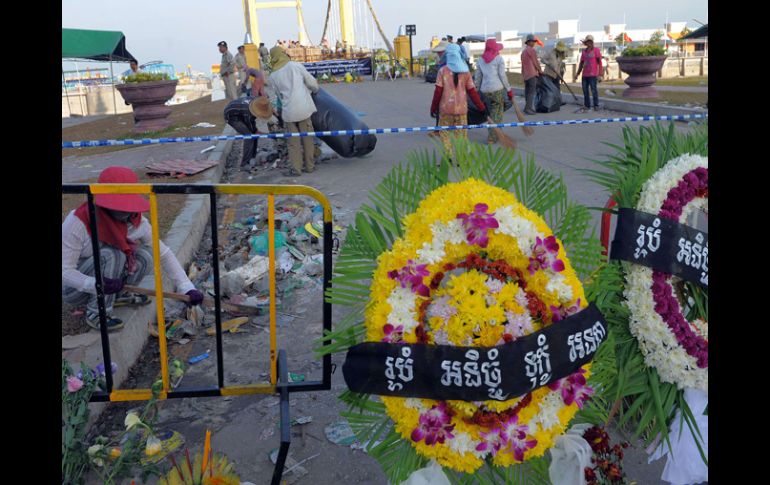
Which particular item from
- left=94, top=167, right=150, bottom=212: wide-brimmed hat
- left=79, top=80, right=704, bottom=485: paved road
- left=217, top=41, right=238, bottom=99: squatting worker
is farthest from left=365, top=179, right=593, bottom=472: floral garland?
left=217, top=41, right=238, bottom=99: squatting worker

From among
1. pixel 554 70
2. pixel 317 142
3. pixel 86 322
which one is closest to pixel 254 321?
pixel 86 322

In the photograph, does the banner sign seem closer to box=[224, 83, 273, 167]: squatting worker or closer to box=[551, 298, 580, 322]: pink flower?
Answer: box=[224, 83, 273, 167]: squatting worker

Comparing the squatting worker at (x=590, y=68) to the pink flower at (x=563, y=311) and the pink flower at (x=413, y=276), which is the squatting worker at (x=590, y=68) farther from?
the pink flower at (x=413, y=276)

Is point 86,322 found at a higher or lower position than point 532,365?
lower

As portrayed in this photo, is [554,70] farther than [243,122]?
Yes

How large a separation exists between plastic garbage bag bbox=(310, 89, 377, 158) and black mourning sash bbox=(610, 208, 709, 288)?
273 inches

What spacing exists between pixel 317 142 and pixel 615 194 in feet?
25.8

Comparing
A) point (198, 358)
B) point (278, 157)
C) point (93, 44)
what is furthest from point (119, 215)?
point (93, 44)

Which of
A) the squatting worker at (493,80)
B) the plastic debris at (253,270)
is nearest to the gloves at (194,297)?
the plastic debris at (253,270)

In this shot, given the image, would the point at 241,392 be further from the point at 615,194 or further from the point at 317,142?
the point at 317,142

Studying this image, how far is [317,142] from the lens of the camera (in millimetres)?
10125

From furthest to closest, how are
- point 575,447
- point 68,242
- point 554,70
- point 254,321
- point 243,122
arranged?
point 554,70
point 243,122
point 254,321
point 68,242
point 575,447

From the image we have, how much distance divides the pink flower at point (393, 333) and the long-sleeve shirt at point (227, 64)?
18.2 meters

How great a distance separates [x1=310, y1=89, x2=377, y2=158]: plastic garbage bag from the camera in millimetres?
9062
